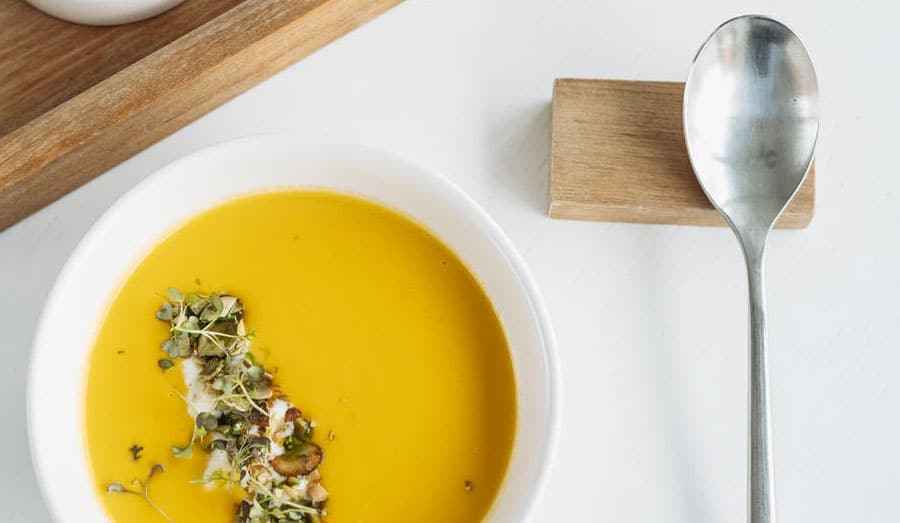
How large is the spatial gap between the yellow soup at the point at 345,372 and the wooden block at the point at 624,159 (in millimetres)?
173

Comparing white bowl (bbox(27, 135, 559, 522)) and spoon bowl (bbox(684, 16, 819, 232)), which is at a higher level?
spoon bowl (bbox(684, 16, 819, 232))

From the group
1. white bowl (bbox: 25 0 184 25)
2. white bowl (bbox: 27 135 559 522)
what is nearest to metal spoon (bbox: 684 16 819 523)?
white bowl (bbox: 27 135 559 522)

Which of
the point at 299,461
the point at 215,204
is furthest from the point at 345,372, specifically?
the point at 215,204

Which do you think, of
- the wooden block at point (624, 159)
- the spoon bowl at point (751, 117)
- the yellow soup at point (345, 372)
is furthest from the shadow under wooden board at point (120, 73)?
the spoon bowl at point (751, 117)

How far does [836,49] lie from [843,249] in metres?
0.25

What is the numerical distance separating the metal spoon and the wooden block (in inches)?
1.2

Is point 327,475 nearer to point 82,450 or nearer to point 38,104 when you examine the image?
point 82,450

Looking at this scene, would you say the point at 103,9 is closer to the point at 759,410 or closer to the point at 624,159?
the point at 624,159

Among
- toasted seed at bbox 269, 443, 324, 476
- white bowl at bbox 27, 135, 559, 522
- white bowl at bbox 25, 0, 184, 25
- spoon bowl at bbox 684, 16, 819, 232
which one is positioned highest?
white bowl at bbox 25, 0, 184, 25

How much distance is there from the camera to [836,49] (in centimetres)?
144

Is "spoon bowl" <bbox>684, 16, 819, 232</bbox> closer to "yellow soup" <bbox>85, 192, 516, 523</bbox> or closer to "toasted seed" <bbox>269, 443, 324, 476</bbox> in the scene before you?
"yellow soup" <bbox>85, 192, 516, 523</bbox>

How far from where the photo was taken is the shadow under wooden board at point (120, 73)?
4.11 feet

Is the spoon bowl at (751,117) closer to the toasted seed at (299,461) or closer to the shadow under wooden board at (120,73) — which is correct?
the shadow under wooden board at (120,73)

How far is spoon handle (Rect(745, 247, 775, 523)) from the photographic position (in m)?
1.28
